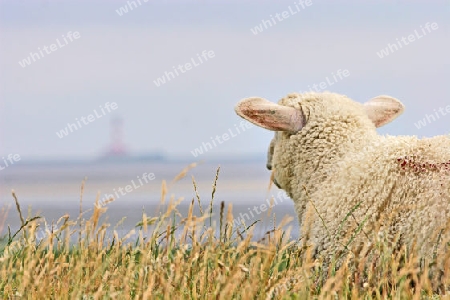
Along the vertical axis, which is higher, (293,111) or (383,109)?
(293,111)

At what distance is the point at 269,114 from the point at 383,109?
131 cm

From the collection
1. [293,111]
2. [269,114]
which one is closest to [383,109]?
[293,111]

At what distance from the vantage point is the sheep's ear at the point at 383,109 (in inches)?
255

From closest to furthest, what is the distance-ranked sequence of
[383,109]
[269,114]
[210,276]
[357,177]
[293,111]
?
1. [210,276]
2. [357,177]
3. [269,114]
4. [293,111]
5. [383,109]

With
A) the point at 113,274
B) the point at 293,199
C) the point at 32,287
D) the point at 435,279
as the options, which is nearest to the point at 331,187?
the point at 293,199

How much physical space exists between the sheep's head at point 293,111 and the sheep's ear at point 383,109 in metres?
0.19

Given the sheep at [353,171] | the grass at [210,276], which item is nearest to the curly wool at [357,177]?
the sheep at [353,171]

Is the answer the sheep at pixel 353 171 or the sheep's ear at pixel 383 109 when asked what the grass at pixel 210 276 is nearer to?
the sheep at pixel 353 171

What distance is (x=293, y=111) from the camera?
587cm

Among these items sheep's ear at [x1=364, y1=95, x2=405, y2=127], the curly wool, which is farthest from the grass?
sheep's ear at [x1=364, y1=95, x2=405, y2=127]

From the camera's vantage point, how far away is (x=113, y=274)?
14.0 ft

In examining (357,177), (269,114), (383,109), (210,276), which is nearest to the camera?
(210,276)

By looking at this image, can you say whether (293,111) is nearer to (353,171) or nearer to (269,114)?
(269,114)

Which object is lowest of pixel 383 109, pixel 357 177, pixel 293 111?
pixel 357 177
